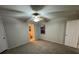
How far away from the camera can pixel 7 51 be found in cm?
115

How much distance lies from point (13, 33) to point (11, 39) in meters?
0.12

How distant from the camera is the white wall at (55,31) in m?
1.24

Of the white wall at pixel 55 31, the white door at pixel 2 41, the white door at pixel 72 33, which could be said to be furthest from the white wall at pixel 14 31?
the white door at pixel 72 33

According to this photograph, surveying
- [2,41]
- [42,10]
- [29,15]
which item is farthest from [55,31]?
[2,41]

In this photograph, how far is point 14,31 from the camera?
1229 mm

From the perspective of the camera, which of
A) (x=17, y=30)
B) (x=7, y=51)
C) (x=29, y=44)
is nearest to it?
(x=7, y=51)

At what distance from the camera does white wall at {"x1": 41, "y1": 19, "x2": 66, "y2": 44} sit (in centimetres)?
124

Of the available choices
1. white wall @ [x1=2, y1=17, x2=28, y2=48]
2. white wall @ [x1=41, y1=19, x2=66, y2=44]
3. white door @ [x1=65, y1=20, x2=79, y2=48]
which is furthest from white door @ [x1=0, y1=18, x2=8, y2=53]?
white door @ [x1=65, y1=20, x2=79, y2=48]

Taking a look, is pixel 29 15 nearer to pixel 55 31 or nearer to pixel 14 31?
pixel 14 31

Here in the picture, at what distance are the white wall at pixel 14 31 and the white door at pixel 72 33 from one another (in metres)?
0.86
